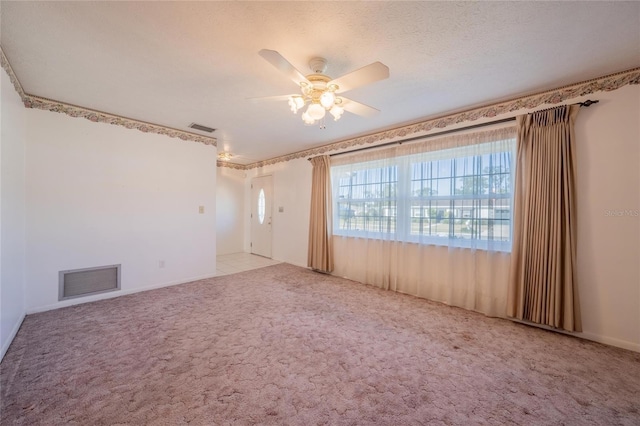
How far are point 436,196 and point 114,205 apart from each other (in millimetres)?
4490

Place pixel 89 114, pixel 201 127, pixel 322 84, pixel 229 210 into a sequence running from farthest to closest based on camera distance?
pixel 229 210 < pixel 201 127 < pixel 89 114 < pixel 322 84

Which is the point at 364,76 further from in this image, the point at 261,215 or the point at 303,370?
the point at 261,215

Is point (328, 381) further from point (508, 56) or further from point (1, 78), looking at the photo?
point (1, 78)

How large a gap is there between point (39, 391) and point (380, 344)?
256 centimetres

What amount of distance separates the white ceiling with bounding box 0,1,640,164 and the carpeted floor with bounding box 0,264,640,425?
8.31 feet

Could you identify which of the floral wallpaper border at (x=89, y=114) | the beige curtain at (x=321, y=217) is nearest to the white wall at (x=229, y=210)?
the floral wallpaper border at (x=89, y=114)

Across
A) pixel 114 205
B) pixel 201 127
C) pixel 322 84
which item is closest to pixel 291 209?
pixel 201 127

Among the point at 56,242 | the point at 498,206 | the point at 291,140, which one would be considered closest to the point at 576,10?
the point at 498,206

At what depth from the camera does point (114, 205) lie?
11.0ft

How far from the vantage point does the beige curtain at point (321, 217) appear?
453 centimetres

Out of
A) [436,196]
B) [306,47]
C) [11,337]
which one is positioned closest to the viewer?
[306,47]

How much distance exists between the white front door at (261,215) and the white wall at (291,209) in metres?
0.22

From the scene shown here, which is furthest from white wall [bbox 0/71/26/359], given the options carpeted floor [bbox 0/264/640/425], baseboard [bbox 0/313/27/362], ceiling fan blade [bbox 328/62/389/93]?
ceiling fan blade [bbox 328/62/389/93]

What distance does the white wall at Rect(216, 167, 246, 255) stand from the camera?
6289 millimetres
